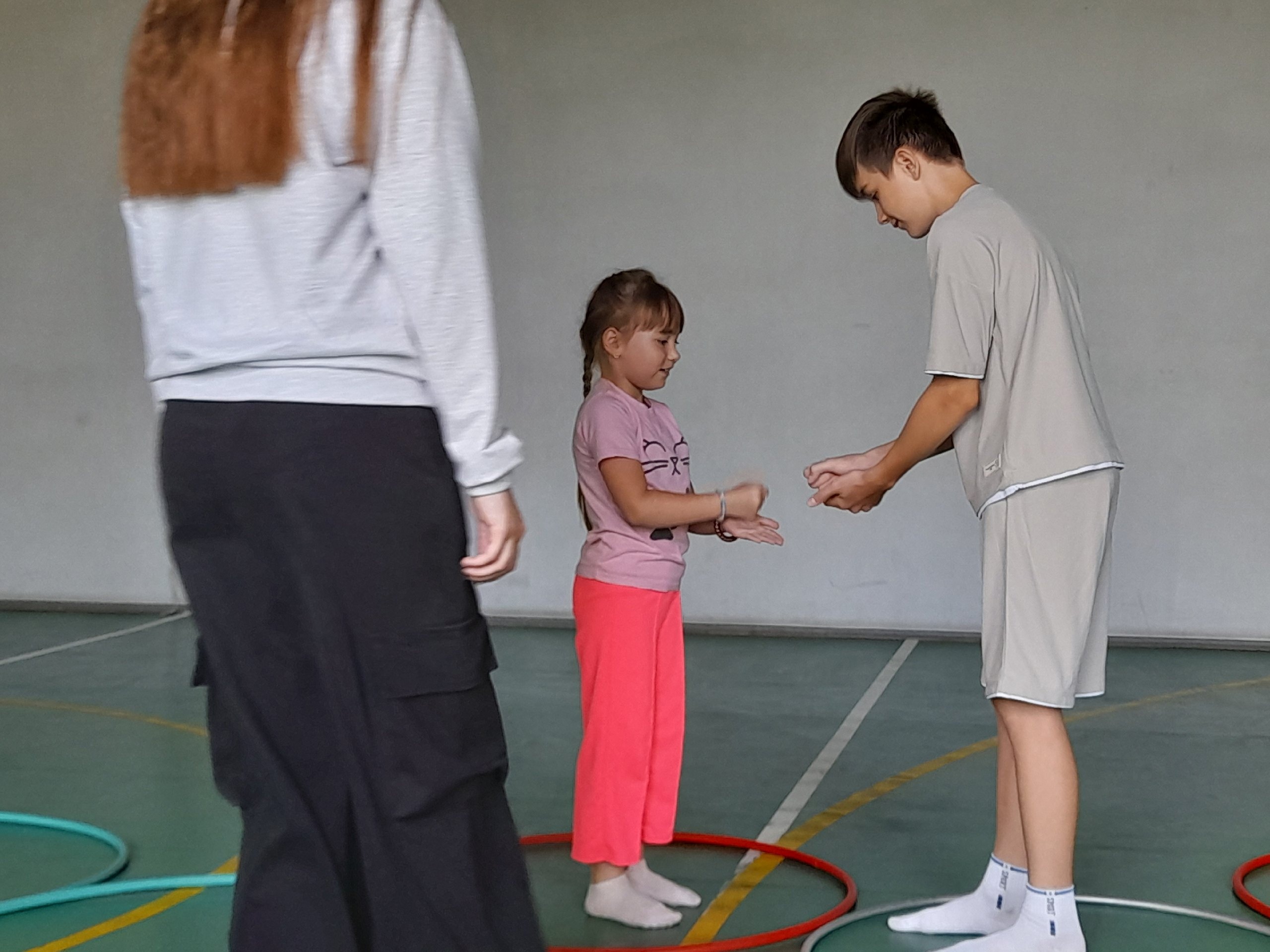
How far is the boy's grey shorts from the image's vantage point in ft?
8.71

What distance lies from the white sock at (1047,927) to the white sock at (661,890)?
0.68 meters

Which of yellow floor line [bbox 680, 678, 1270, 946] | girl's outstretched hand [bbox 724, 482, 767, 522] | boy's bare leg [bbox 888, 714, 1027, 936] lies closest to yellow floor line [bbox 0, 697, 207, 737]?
yellow floor line [bbox 680, 678, 1270, 946]

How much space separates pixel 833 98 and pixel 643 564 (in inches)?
180

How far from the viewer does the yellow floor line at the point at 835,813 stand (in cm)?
299

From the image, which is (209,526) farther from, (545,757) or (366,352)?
(545,757)

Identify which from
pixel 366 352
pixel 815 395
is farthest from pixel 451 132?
pixel 815 395

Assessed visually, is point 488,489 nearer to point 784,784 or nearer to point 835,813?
point 835,813

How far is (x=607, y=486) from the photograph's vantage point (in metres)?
3.05

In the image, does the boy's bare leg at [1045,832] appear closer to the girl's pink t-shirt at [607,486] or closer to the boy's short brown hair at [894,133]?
the girl's pink t-shirt at [607,486]

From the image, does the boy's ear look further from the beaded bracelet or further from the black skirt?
the black skirt

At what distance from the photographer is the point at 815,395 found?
7.12 m

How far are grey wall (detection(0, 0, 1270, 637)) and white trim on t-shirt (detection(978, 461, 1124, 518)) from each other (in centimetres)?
432

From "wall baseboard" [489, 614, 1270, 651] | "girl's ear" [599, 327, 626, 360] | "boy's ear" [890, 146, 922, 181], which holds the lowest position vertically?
"wall baseboard" [489, 614, 1270, 651]

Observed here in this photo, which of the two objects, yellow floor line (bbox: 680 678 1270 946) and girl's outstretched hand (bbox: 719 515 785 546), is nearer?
yellow floor line (bbox: 680 678 1270 946)
